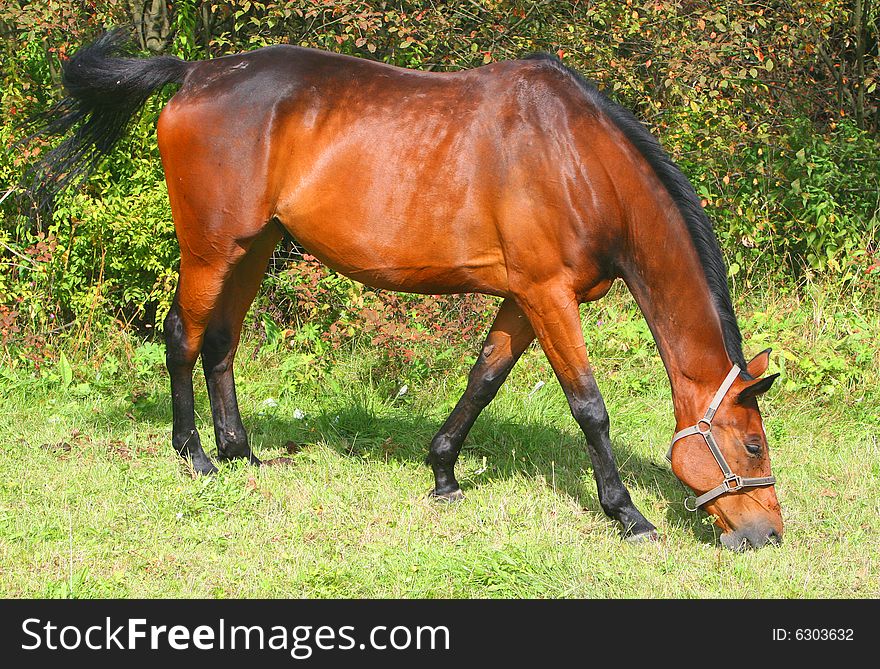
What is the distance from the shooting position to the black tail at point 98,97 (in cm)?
505

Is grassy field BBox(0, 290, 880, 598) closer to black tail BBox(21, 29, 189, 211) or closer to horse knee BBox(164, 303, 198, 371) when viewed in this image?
horse knee BBox(164, 303, 198, 371)

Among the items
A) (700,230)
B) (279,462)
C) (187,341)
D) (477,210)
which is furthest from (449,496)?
(700,230)

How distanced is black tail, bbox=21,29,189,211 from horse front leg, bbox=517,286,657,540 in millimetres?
2418

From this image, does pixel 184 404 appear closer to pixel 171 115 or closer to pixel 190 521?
pixel 190 521

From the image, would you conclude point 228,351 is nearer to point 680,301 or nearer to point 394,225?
point 394,225

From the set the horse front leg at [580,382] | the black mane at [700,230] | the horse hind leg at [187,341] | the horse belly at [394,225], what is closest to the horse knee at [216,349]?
the horse hind leg at [187,341]

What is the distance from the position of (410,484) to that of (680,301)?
1820 millimetres

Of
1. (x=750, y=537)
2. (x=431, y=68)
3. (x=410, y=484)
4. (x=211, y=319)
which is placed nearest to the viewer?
(x=750, y=537)

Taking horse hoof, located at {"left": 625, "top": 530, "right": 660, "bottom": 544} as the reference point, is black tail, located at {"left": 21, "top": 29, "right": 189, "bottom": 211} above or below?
above

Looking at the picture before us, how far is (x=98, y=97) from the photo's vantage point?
5.13 meters

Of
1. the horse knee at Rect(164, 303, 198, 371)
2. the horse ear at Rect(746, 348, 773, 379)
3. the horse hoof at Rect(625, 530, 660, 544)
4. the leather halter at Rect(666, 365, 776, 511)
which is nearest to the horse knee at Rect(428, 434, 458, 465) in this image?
the horse hoof at Rect(625, 530, 660, 544)

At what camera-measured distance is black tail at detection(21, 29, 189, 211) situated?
16.6 feet

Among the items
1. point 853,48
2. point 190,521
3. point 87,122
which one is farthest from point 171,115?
point 853,48

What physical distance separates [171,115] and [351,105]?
3.20ft
